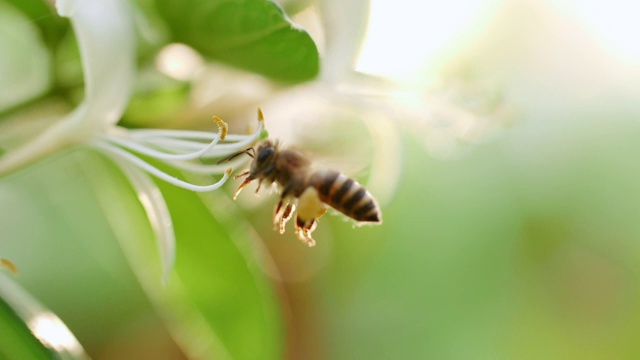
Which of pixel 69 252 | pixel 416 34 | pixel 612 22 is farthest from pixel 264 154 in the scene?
pixel 612 22

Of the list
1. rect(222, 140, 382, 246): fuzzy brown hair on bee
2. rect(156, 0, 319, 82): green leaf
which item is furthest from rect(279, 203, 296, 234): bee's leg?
rect(156, 0, 319, 82): green leaf

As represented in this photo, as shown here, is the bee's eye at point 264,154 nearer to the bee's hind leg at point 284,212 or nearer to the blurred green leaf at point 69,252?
the bee's hind leg at point 284,212

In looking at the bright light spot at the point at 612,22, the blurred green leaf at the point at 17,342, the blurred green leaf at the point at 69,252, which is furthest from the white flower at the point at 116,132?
the bright light spot at the point at 612,22

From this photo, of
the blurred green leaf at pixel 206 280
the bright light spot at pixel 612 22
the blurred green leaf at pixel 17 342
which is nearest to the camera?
the blurred green leaf at pixel 17 342

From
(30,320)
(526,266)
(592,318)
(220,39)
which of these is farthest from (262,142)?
(592,318)

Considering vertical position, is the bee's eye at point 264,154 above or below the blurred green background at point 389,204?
below

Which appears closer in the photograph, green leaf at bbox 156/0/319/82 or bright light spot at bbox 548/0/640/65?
Answer: green leaf at bbox 156/0/319/82

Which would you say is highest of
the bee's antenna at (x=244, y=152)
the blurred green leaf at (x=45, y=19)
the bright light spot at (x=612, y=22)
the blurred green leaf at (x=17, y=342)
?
the bright light spot at (x=612, y=22)

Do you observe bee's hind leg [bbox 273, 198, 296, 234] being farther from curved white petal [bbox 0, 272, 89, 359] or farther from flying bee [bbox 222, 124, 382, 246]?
curved white petal [bbox 0, 272, 89, 359]
